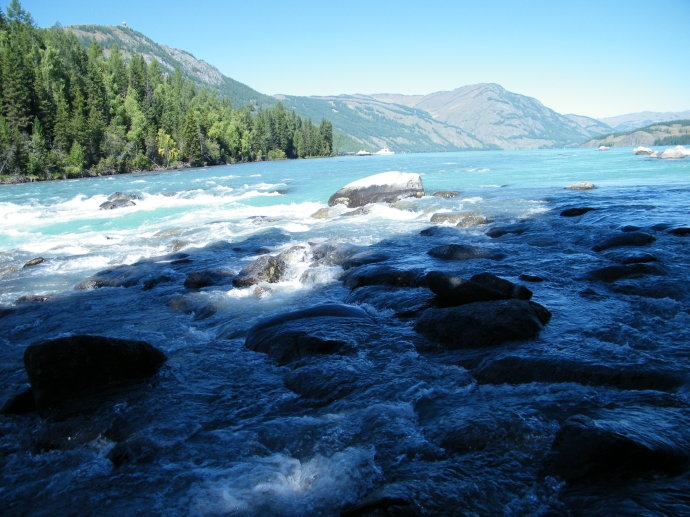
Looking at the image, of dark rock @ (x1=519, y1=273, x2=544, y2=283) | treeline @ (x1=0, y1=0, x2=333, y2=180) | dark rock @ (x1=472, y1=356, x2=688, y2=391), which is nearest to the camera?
dark rock @ (x1=472, y1=356, x2=688, y2=391)

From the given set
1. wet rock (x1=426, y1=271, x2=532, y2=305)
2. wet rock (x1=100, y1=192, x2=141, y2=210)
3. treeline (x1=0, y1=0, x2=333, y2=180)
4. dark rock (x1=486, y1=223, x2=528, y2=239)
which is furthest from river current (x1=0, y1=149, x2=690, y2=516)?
treeline (x1=0, y1=0, x2=333, y2=180)

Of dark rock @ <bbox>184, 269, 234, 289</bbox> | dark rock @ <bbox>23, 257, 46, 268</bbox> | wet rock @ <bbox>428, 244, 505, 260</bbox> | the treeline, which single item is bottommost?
dark rock @ <bbox>23, 257, 46, 268</bbox>

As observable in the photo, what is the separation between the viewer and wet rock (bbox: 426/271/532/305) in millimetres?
8469

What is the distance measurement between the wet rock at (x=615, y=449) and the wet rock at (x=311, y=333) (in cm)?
361

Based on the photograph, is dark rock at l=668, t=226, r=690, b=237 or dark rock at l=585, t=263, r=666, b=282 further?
dark rock at l=668, t=226, r=690, b=237

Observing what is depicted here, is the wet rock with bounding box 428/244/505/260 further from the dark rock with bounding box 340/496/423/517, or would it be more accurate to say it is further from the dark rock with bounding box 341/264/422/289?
the dark rock with bounding box 340/496/423/517

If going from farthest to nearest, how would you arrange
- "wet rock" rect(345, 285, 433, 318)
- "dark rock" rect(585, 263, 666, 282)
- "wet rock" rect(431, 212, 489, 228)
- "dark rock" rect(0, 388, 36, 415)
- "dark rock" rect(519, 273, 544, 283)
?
"wet rock" rect(431, 212, 489, 228)
"dark rock" rect(519, 273, 544, 283)
"dark rock" rect(585, 263, 666, 282)
"wet rock" rect(345, 285, 433, 318)
"dark rock" rect(0, 388, 36, 415)

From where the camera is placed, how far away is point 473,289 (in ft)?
28.0

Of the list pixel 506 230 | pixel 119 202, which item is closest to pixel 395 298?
pixel 506 230

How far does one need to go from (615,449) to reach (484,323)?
326 cm

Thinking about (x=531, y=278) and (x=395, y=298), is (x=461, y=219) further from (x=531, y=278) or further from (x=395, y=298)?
(x=395, y=298)

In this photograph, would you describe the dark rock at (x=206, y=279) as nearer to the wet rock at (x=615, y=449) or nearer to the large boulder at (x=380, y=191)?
the wet rock at (x=615, y=449)

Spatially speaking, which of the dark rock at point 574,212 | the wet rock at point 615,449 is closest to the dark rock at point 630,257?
the dark rock at point 574,212

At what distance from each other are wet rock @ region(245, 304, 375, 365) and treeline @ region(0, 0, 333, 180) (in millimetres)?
72503
